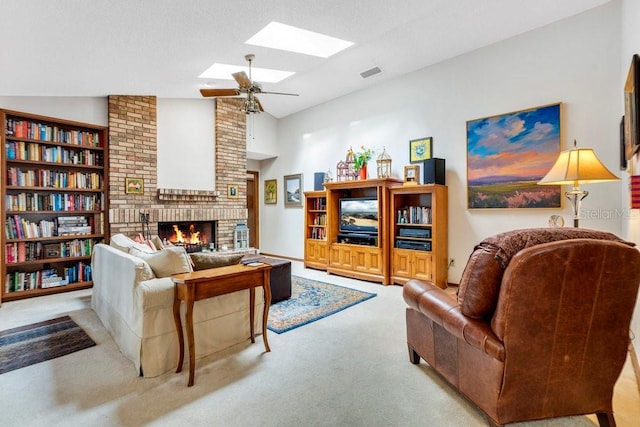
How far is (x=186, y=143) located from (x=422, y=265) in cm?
467

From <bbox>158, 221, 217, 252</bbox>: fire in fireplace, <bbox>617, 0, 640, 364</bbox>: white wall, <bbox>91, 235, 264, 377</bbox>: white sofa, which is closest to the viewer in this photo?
<bbox>91, 235, 264, 377</bbox>: white sofa

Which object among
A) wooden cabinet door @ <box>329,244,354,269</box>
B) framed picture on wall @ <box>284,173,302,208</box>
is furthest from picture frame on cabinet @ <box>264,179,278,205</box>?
wooden cabinet door @ <box>329,244,354,269</box>

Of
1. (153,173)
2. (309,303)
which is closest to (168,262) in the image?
(309,303)

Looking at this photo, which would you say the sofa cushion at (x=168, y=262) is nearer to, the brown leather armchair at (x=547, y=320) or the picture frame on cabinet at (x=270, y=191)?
the brown leather armchair at (x=547, y=320)

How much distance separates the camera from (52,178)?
439cm

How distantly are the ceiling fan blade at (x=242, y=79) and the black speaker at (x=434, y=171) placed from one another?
2.68 meters

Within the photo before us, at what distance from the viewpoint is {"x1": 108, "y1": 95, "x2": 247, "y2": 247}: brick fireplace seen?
4.91 m

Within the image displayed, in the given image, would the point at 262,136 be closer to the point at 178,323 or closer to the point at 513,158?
the point at 513,158

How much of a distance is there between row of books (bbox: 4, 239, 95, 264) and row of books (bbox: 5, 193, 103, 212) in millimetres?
479

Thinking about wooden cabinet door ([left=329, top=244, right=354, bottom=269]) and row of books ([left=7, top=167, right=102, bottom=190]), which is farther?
wooden cabinet door ([left=329, top=244, right=354, bottom=269])

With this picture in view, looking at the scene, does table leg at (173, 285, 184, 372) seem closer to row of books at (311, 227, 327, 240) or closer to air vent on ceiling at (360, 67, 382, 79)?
row of books at (311, 227, 327, 240)

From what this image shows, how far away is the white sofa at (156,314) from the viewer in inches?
86.4

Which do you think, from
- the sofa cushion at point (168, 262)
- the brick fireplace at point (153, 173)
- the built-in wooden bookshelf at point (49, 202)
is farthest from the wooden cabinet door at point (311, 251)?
the sofa cushion at point (168, 262)

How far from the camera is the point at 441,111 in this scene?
4.75 meters
